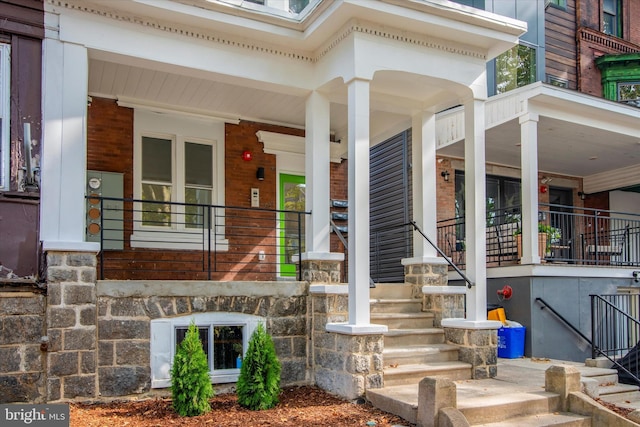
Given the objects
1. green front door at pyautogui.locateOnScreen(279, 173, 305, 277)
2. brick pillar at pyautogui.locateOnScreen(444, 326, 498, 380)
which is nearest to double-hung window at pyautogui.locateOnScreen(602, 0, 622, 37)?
green front door at pyautogui.locateOnScreen(279, 173, 305, 277)

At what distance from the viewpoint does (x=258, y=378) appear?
5.60 m

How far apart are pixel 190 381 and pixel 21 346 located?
1.65 metres

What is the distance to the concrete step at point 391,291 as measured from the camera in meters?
7.57

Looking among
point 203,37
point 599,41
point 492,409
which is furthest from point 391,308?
point 599,41

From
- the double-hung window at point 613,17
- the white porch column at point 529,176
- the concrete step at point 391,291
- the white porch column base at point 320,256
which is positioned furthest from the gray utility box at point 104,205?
the double-hung window at point 613,17

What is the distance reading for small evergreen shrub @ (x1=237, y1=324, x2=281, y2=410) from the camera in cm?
560

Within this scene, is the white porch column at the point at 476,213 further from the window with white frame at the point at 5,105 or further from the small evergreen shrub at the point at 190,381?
the window with white frame at the point at 5,105

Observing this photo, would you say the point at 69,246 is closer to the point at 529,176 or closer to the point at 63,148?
the point at 63,148

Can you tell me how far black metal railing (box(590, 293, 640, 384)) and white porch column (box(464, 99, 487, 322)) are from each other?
71.2 inches

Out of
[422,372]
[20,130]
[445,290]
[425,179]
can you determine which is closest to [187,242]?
[20,130]

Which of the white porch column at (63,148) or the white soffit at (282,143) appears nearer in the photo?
the white porch column at (63,148)

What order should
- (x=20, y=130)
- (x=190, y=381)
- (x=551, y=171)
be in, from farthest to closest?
1. (x=551, y=171)
2. (x=20, y=130)
3. (x=190, y=381)

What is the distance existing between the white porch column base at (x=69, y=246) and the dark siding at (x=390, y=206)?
5839 mm

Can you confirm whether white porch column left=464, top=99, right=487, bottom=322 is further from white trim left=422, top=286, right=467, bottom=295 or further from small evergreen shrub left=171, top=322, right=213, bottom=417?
small evergreen shrub left=171, top=322, right=213, bottom=417
